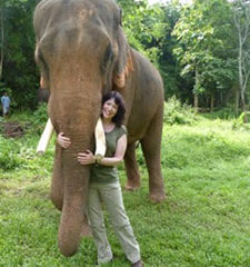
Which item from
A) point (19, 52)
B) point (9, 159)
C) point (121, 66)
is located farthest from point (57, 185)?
point (19, 52)

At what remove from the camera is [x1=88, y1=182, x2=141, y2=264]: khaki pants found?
3021 millimetres

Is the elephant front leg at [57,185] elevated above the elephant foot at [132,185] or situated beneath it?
elevated above

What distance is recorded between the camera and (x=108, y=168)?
2.99 m

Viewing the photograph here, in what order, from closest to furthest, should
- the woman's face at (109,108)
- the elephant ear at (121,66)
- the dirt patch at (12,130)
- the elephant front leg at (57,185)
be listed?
1. the woman's face at (109,108)
2. the elephant ear at (121,66)
3. the elephant front leg at (57,185)
4. the dirt patch at (12,130)

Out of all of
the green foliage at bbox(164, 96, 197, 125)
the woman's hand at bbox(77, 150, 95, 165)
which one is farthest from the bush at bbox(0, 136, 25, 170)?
the green foliage at bbox(164, 96, 197, 125)

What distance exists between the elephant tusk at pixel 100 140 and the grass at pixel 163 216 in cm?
115

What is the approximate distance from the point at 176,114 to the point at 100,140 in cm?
1126

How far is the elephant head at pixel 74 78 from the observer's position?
266cm

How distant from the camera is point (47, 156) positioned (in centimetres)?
743

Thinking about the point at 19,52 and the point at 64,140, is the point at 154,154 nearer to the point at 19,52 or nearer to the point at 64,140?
the point at 64,140

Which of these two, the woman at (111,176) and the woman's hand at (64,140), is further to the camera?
the woman at (111,176)

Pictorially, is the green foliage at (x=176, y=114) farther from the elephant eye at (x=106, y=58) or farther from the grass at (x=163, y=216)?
the elephant eye at (x=106, y=58)

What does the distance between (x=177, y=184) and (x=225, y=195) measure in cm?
80

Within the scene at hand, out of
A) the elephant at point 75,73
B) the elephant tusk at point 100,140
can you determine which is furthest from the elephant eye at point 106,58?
the elephant tusk at point 100,140
